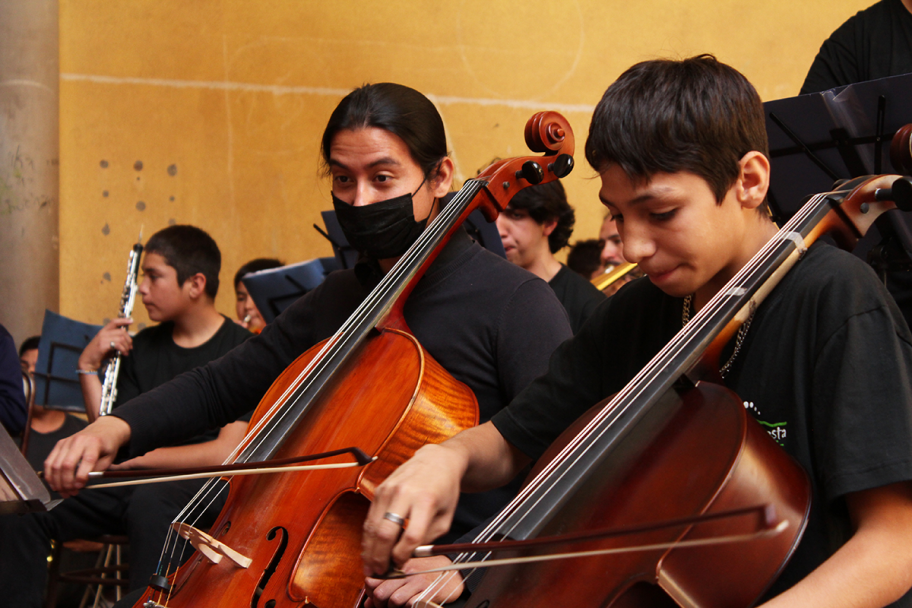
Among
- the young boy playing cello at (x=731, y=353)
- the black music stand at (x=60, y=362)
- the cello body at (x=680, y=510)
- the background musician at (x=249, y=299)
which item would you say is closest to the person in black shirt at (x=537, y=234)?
the background musician at (x=249, y=299)

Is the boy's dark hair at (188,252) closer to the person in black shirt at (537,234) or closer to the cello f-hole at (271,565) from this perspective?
the person in black shirt at (537,234)

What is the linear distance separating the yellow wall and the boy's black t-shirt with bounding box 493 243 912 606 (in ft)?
11.9

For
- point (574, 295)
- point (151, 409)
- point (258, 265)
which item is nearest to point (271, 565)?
point (151, 409)

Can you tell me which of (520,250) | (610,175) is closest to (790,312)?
(610,175)

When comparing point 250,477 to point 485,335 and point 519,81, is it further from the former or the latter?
point 519,81

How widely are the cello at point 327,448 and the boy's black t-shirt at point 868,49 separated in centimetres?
100

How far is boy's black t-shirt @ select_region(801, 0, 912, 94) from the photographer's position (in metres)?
1.85

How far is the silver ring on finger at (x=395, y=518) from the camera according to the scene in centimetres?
83

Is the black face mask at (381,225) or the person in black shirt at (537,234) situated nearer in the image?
the black face mask at (381,225)

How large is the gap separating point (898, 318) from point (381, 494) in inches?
22.1

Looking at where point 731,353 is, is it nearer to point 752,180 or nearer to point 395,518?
point 752,180

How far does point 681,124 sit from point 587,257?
306 centimetres

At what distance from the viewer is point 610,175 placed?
1019mm

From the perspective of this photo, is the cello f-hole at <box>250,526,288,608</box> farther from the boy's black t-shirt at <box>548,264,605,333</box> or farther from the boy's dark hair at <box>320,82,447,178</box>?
the boy's black t-shirt at <box>548,264,605,333</box>
